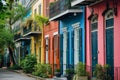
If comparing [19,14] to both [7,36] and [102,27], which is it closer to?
[7,36]

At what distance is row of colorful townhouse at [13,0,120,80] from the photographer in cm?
2191

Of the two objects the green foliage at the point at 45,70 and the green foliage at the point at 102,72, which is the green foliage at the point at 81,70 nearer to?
the green foliage at the point at 102,72

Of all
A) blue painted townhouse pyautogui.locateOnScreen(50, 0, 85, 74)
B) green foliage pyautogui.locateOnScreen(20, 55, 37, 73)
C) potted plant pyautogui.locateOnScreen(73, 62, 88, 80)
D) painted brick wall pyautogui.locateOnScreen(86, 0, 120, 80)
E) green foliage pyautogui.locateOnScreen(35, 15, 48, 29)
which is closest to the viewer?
painted brick wall pyautogui.locateOnScreen(86, 0, 120, 80)

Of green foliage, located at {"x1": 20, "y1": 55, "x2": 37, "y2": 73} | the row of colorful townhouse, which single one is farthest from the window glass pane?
green foliage, located at {"x1": 20, "y1": 55, "x2": 37, "y2": 73}

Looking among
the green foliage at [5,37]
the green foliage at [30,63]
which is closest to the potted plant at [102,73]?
the green foliage at [30,63]

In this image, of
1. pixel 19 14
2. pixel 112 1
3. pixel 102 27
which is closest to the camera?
pixel 112 1

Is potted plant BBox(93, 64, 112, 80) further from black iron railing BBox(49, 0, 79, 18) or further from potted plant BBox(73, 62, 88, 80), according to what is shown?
A: black iron railing BBox(49, 0, 79, 18)

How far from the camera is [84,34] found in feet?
88.4

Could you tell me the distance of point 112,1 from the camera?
21.9 meters

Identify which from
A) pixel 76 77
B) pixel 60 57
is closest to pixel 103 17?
pixel 76 77

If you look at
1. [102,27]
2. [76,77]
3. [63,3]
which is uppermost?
[63,3]

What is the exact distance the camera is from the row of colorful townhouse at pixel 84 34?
862 inches

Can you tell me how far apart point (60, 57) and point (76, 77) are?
34.1 ft

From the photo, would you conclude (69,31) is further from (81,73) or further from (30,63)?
(30,63)
